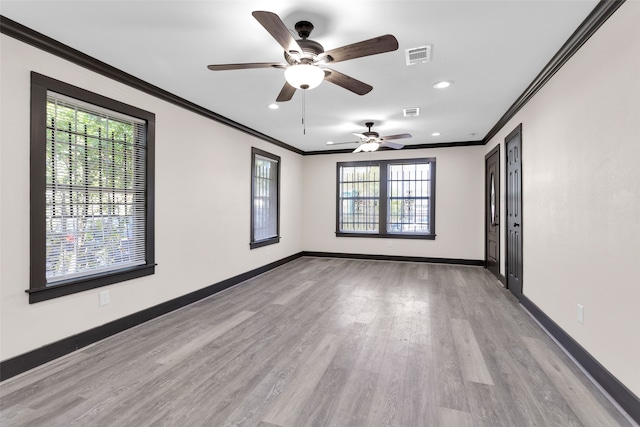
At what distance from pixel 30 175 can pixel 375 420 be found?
2.94 m

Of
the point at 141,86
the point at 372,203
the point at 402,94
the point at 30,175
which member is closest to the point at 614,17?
the point at 402,94

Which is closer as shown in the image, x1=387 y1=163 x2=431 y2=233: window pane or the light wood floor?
the light wood floor

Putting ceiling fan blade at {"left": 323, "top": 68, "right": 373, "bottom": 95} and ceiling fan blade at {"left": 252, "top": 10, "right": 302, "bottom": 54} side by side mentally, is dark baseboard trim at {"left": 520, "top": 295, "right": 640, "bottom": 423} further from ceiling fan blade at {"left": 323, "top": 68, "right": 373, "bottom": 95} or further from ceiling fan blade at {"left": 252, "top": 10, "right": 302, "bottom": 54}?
ceiling fan blade at {"left": 252, "top": 10, "right": 302, "bottom": 54}

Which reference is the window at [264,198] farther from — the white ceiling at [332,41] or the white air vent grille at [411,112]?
the white air vent grille at [411,112]

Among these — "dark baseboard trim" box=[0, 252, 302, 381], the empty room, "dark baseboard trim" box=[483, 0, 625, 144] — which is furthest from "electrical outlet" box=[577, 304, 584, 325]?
"dark baseboard trim" box=[0, 252, 302, 381]

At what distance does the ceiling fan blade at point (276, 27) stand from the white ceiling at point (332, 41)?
289 millimetres

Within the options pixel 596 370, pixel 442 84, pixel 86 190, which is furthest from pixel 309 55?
pixel 596 370

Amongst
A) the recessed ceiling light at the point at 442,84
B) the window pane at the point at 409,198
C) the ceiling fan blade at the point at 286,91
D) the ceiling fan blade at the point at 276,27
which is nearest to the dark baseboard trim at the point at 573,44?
the recessed ceiling light at the point at 442,84

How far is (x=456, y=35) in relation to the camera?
7.89ft

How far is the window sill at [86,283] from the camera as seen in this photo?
2416 millimetres

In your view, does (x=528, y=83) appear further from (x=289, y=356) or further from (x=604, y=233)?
(x=289, y=356)

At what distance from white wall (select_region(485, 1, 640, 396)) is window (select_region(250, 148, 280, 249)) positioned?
4066mm

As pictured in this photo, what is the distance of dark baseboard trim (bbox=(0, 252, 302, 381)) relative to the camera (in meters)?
2.27

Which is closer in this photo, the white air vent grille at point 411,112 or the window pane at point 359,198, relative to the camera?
the white air vent grille at point 411,112
